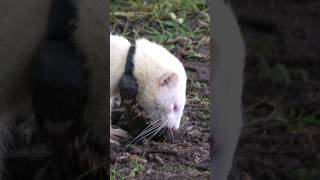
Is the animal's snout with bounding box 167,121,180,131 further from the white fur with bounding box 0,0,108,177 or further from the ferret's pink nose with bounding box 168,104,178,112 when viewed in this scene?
the white fur with bounding box 0,0,108,177

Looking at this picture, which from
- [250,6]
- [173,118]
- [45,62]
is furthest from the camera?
[173,118]

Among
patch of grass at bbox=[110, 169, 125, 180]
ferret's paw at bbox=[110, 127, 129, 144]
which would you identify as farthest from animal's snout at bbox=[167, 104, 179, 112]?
patch of grass at bbox=[110, 169, 125, 180]

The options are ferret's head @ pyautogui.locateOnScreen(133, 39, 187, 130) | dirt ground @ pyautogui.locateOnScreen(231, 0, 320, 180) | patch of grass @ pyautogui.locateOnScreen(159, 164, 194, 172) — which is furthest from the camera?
ferret's head @ pyautogui.locateOnScreen(133, 39, 187, 130)

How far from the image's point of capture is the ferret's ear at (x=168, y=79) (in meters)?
1.88

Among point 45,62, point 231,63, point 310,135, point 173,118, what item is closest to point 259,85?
point 231,63

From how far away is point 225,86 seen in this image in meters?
1.46

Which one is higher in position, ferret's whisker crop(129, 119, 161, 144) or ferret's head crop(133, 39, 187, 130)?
ferret's head crop(133, 39, 187, 130)

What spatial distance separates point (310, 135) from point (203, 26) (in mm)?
630

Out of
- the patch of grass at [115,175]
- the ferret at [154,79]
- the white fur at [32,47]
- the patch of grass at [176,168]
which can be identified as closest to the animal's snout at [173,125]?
the ferret at [154,79]

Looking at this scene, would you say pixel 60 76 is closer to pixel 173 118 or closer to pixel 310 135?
pixel 173 118

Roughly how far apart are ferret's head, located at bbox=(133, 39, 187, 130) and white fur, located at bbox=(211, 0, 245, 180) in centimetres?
36

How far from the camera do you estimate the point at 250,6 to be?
1.40m

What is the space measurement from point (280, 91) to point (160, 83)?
0.62m

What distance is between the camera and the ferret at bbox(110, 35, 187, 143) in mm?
1862
